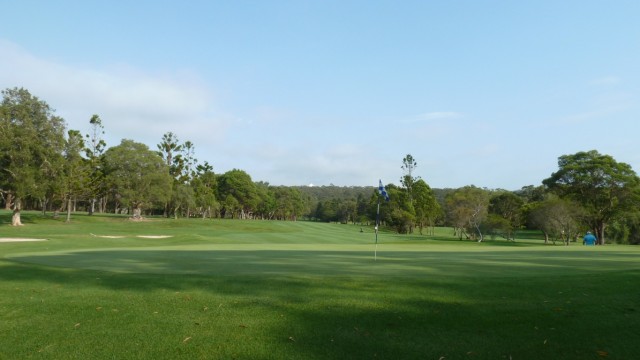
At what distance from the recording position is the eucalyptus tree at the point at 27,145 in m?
47.2

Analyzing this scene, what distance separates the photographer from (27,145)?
156 ft

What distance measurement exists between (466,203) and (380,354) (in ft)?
218

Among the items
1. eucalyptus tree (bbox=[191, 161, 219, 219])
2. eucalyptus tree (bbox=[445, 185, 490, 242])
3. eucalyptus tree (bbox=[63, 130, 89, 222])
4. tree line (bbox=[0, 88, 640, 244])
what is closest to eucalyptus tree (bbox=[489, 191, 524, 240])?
tree line (bbox=[0, 88, 640, 244])

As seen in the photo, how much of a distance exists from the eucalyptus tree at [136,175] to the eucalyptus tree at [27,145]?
13.4 m

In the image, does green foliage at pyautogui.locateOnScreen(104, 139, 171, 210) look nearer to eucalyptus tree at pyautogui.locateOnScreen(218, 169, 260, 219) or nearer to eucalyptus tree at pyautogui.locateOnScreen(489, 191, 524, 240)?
eucalyptus tree at pyautogui.locateOnScreen(218, 169, 260, 219)

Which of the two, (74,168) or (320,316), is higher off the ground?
(74,168)

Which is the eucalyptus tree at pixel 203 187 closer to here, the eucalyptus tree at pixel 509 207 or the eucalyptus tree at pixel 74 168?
the eucalyptus tree at pixel 74 168

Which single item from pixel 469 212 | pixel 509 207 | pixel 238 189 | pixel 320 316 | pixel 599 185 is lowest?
pixel 320 316

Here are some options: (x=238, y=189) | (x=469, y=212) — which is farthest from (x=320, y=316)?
(x=238, y=189)

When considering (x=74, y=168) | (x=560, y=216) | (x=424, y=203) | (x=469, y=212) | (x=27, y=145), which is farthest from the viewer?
(x=424, y=203)

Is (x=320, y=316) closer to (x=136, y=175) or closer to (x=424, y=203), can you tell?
(x=136, y=175)

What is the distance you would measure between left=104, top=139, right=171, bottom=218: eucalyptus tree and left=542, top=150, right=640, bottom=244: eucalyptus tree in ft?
199

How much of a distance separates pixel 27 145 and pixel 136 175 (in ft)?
60.8

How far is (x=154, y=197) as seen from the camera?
66812 mm
